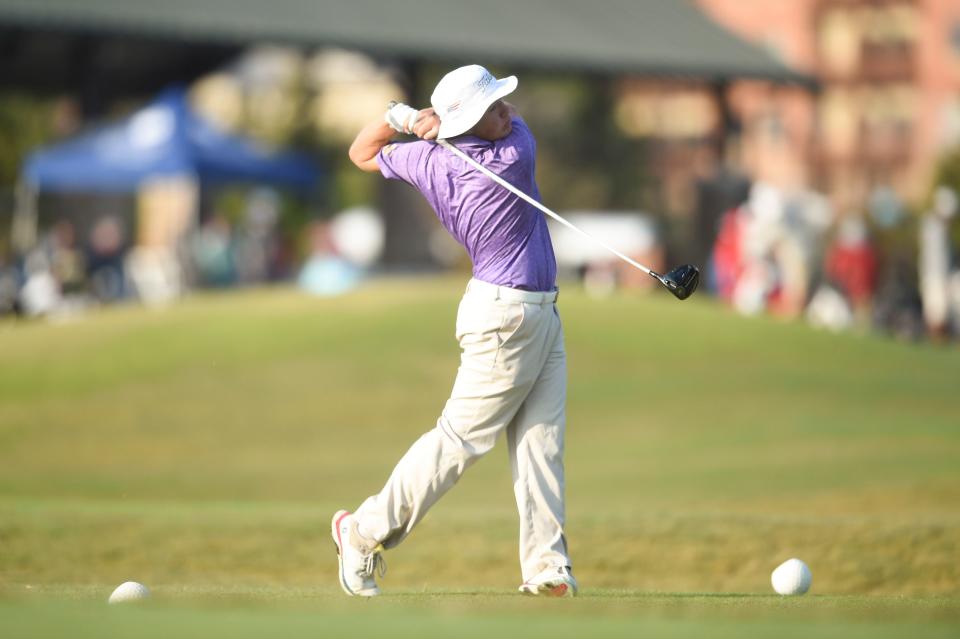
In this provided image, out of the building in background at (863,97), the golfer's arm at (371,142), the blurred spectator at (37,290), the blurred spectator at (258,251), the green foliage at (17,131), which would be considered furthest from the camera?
the building in background at (863,97)

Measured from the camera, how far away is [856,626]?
536 cm

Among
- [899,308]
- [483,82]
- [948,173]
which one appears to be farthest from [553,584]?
[948,173]

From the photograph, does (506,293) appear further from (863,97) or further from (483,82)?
(863,97)

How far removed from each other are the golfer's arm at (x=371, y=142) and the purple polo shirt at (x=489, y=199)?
10 cm

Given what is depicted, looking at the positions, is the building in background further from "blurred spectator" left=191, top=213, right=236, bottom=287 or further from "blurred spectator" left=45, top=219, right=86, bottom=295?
"blurred spectator" left=45, top=219, right=86, bottom=295

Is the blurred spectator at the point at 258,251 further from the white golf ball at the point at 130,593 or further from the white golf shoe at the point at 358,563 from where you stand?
the white golf ball at the point at 130,593

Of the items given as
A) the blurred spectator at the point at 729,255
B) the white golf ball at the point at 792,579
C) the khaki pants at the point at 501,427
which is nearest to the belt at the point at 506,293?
the khaki pants at the point at 501,427

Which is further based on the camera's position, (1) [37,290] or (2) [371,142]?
(1) [37,290]

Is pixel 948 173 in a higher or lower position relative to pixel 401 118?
higher

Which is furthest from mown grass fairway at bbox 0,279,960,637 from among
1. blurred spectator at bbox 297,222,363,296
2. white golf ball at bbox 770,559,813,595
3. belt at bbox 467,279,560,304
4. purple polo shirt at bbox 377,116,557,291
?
blurred spectator at bbox 297,222,363,296

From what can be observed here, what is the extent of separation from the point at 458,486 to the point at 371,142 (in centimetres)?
817

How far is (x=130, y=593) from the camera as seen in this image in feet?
23.0

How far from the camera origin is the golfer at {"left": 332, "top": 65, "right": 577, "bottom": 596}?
7305 millimetres

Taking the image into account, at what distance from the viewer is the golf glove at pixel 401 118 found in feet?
24.3
